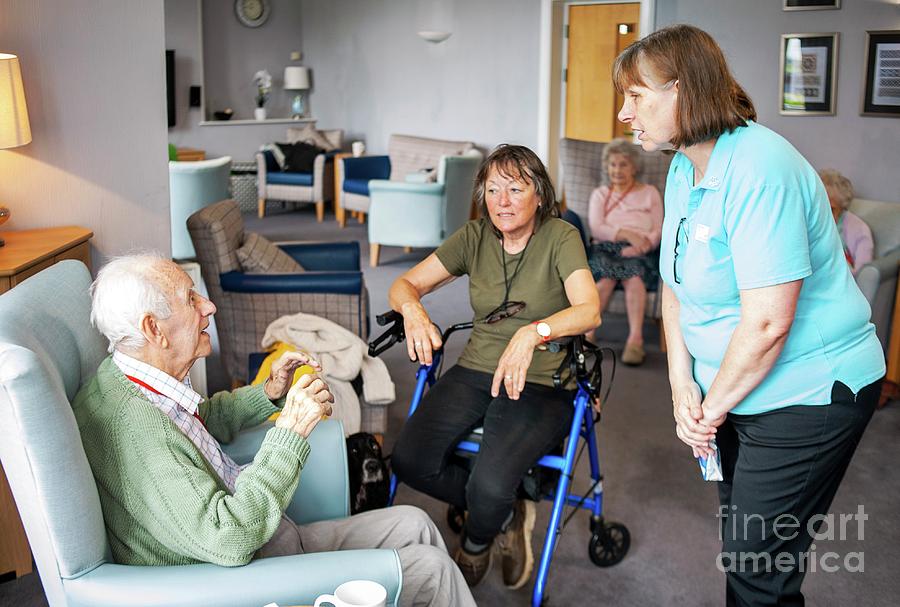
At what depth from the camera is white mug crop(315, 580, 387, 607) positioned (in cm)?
142

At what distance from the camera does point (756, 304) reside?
65.4 inches

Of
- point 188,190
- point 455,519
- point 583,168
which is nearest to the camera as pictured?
point 455,519

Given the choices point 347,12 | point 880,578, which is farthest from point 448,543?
point 347,12

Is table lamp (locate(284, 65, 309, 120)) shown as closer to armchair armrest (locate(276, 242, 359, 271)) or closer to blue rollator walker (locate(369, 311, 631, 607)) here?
armchair armrest (locate(276, 242, 359, 271))

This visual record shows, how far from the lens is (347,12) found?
9.80 meters

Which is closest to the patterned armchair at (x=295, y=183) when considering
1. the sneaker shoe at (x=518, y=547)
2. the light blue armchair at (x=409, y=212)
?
the light blue armchair at (x=409, y=212)

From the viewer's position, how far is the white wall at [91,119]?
2.94 meters

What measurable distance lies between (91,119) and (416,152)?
579 centimetres

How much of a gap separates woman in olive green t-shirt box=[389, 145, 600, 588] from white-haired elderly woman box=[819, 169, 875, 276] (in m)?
2.00

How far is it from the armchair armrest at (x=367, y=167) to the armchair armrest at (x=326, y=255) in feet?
14.1

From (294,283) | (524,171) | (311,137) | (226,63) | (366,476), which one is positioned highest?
(226,63)

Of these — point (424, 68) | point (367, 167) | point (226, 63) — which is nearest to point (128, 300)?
point (367, 167)

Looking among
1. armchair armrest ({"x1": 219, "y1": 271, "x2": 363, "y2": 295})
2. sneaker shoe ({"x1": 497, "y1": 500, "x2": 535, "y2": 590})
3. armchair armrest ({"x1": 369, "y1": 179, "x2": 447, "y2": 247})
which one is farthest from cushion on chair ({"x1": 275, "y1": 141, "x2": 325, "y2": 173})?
sneaker shoe ({"x1": 497, "y1": 500, "x2": 535, "y2": 590})

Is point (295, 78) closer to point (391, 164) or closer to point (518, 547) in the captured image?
point (391, 164)
